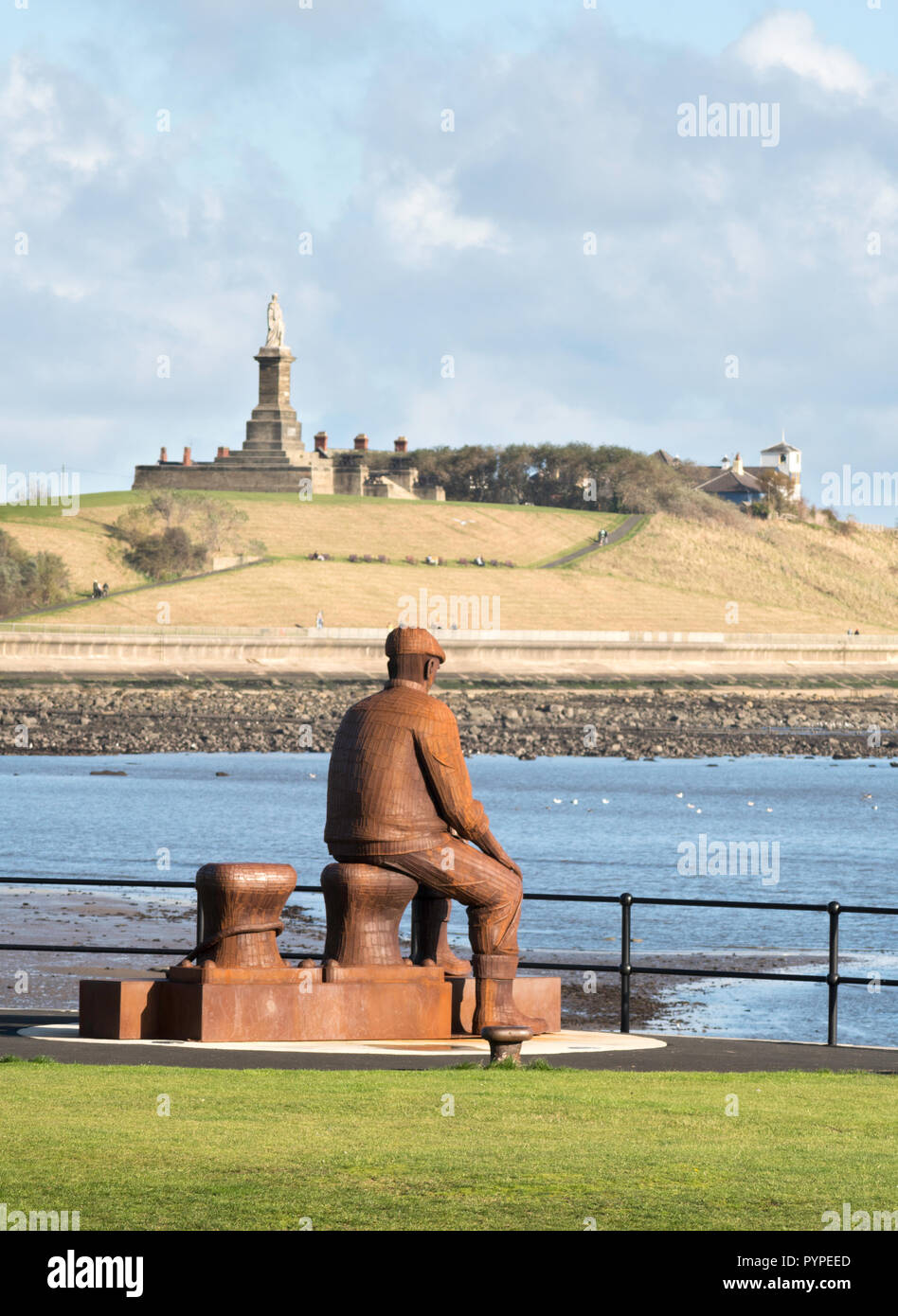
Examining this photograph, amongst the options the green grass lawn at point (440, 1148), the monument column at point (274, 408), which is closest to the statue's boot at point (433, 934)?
the green grass lawn at point (440, 1148)

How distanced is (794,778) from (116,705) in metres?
25.9

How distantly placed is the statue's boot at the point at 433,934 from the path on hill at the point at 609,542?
104m

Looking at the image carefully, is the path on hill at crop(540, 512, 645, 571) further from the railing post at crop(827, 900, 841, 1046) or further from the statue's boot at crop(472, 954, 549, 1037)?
the statue's boot at crop(472, 954, 549, 1037)

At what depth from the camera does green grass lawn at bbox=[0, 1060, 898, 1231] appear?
649cm

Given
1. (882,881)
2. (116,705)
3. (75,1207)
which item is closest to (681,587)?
(116,705)

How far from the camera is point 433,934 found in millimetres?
11742

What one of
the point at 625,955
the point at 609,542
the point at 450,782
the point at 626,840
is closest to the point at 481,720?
the point at 626,840

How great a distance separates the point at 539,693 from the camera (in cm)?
7931

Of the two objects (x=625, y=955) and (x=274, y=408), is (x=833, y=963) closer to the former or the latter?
(x=625, y=955)

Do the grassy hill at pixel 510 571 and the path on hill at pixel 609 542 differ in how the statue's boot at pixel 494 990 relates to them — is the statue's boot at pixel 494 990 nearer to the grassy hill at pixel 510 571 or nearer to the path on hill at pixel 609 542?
the grassy hill at pixel 510 571

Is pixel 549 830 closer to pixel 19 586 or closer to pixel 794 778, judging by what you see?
pixel 794 778

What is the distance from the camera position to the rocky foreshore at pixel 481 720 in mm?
61594

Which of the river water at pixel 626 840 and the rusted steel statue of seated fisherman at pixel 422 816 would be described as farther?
the river water at pixel 626 840

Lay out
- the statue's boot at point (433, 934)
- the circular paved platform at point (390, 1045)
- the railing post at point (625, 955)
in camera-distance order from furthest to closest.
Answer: the railing post at point (625, 955) < the statue's boot at point (433, 934) < the circular paved platform at point (390, 1045)
